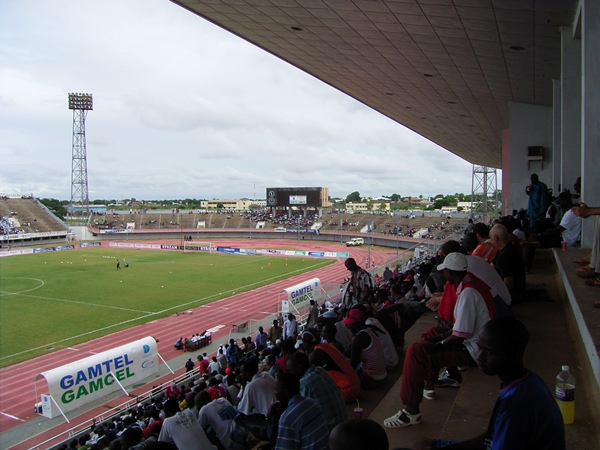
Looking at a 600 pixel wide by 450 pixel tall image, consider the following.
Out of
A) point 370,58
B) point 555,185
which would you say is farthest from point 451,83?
point 555,185

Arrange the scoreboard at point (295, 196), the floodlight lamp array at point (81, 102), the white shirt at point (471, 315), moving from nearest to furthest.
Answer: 1. the white shirt at point (471, 315)
2. the scoreboard at point (295, 196)
3. the floodlight lamp array at point (81, 102)

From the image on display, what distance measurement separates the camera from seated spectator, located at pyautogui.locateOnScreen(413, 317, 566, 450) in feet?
5.87

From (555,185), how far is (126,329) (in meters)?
→ 17.2

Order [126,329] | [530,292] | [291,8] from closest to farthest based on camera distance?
[530,292], [291,8], [126,329]

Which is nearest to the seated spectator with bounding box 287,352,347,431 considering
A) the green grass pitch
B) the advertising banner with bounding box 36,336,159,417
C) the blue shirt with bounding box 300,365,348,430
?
the blue shirt with bounding box 300,365,348,430

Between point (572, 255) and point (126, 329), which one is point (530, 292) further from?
point (126, 329)

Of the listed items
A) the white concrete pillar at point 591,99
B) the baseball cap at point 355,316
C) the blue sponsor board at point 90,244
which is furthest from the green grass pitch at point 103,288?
the white concrete pillar at point 591,99

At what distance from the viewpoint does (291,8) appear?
8.88 m

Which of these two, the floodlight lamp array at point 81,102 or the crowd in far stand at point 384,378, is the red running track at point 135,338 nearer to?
the crowd in far stand at point 384,378

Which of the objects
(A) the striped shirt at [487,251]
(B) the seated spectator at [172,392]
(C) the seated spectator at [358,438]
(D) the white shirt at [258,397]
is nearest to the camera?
(C) the seated spectator at [358,438]

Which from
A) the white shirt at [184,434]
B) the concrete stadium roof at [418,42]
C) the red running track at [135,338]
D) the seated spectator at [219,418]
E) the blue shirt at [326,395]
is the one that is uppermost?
the concrete stadium roof at [418,42]

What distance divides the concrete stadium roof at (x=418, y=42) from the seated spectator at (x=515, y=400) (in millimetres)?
6679

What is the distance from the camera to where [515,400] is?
183cm

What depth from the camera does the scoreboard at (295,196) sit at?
6812cm
